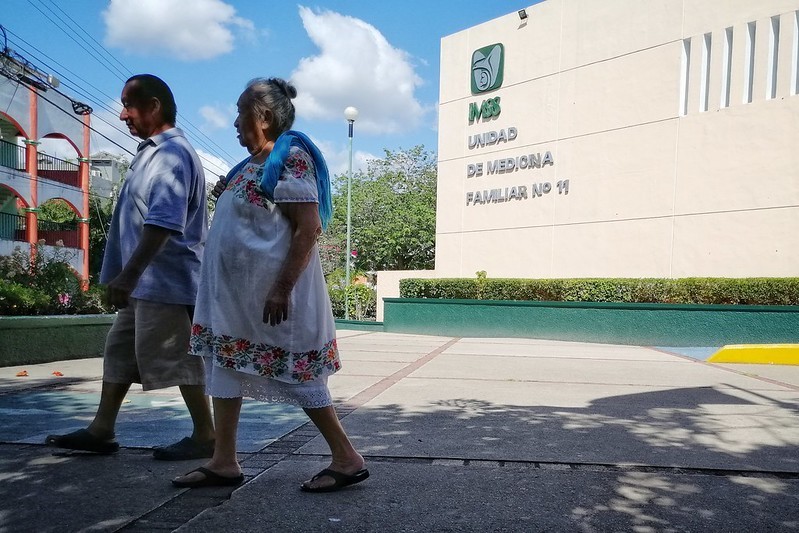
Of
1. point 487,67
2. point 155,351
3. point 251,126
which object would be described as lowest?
point 155,351

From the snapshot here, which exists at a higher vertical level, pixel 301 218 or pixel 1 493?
pixel 301 218

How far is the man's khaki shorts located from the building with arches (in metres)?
22.1

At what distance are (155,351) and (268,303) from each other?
97cm

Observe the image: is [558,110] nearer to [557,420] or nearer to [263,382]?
[557,420]

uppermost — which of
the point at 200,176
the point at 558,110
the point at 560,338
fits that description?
the point at 558,110

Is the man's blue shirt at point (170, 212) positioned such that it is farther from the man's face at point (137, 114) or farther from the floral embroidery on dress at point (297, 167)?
the floral embroidery on dress at point (297, 167)

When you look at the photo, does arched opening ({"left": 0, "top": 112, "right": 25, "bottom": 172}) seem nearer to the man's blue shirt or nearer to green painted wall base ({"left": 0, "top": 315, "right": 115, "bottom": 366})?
green painted wall base ({"left": 0, "top": 315, "right": 115, "bottom": 366})

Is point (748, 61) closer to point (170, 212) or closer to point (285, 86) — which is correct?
point (285, 86)

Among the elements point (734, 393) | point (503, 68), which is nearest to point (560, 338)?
point (503, 68)

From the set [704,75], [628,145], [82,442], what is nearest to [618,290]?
[628,145]

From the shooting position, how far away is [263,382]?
2.84 m

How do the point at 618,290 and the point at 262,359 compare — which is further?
the point at 618,290

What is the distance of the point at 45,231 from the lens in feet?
96.7

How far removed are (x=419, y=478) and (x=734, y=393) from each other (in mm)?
4398
